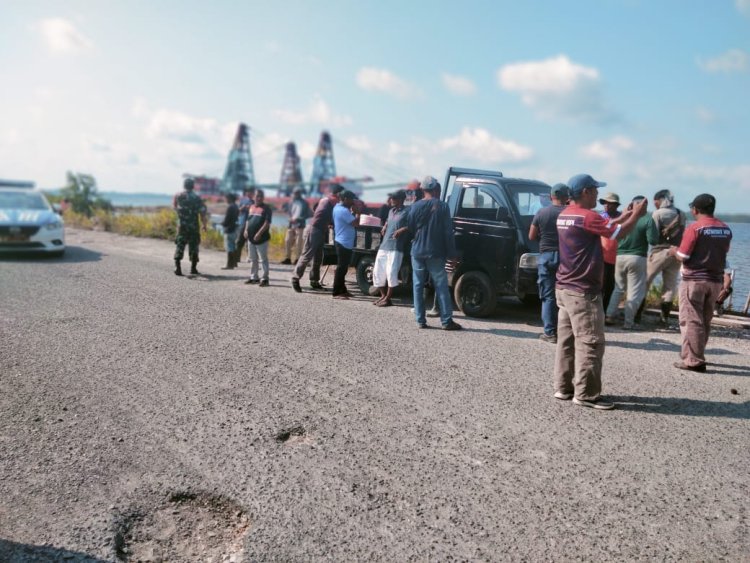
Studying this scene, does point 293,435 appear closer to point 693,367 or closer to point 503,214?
point 693,367

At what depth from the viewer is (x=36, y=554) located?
107 inches

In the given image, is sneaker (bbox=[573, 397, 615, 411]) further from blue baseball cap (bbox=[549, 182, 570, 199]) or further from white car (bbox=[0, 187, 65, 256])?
white car (bbox=[0, 187, 65, 256])

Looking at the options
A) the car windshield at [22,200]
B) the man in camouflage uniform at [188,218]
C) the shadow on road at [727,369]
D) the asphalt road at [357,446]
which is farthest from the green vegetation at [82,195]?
the shadow on road at [727,369]

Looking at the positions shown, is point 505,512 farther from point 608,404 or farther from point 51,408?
point 51,408

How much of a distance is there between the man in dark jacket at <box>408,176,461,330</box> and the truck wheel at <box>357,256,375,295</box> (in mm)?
2322

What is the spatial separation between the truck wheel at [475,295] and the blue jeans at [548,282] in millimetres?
1135

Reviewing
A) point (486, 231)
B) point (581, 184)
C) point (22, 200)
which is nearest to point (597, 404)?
point (581, 184)

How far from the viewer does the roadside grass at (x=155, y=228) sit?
16.7 metres

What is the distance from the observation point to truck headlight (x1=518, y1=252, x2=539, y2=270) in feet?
24.4

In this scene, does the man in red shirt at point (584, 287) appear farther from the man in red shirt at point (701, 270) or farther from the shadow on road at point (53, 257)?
the shadow on road at point (53, 257)

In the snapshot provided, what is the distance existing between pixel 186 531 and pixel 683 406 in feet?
13.0

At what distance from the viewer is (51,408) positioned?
14.1ft

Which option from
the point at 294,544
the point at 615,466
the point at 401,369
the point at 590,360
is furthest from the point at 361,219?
the point at 294,544

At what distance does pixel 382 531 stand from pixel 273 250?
44.4ft
